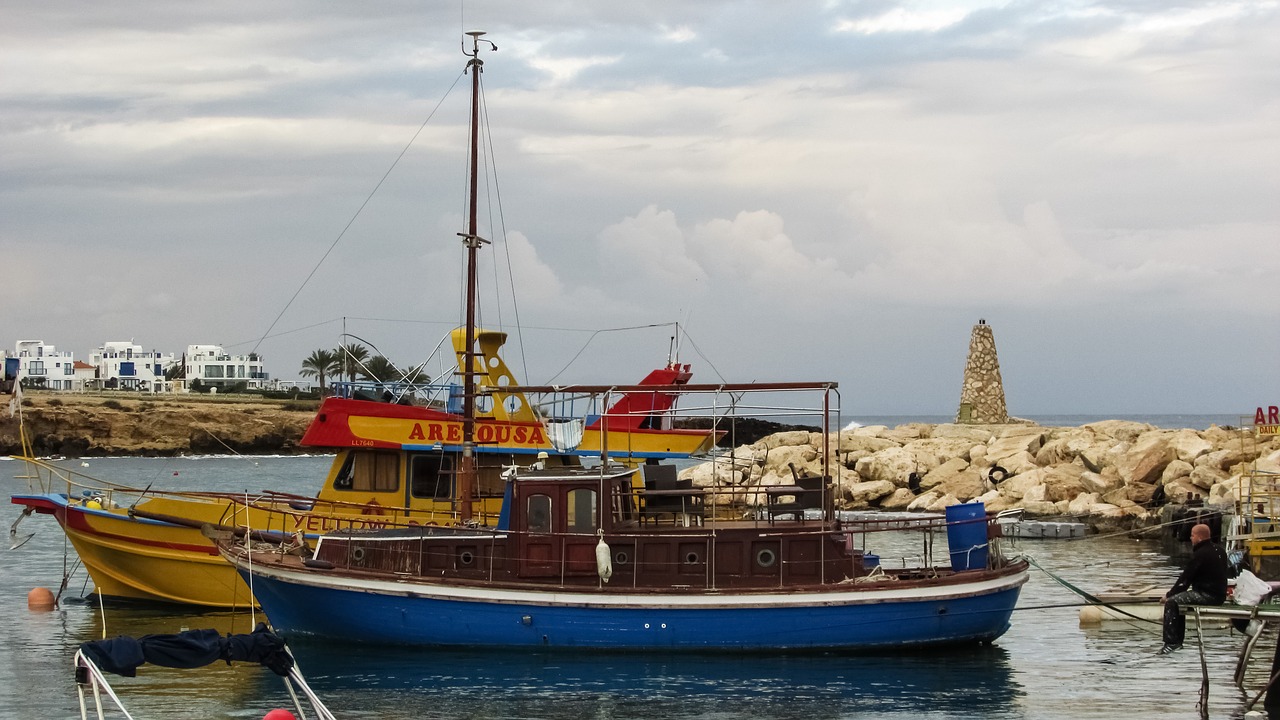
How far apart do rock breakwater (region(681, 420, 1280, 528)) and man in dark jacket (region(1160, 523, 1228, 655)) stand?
19048 mm

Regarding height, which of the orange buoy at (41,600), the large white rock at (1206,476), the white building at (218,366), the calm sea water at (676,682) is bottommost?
the calm sea water at (676,682)

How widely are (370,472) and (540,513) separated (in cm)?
561

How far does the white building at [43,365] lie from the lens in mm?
152500

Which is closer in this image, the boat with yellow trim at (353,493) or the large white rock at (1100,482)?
the boat with yellow trim at (353,493)

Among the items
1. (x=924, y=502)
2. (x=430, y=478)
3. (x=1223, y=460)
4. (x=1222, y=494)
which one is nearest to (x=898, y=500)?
(x=924, y=502)

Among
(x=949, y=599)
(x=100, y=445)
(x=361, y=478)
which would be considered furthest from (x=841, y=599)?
(x=100, y=445)

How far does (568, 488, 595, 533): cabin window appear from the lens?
72.8 ft

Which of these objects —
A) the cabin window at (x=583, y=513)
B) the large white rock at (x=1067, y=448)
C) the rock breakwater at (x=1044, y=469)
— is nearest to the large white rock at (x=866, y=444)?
the rock breakwater at (x=1044, y=469)

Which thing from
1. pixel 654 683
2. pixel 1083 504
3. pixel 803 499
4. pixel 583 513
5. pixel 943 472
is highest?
pixel 803 499

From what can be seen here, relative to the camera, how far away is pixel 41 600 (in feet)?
94.1

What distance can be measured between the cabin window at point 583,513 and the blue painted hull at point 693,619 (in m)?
1.10

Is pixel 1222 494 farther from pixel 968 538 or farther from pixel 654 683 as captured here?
pixel 654 683

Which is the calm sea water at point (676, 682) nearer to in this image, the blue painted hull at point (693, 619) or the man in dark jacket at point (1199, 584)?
the blue painted hull at point (693, 619)

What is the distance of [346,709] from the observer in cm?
1880
